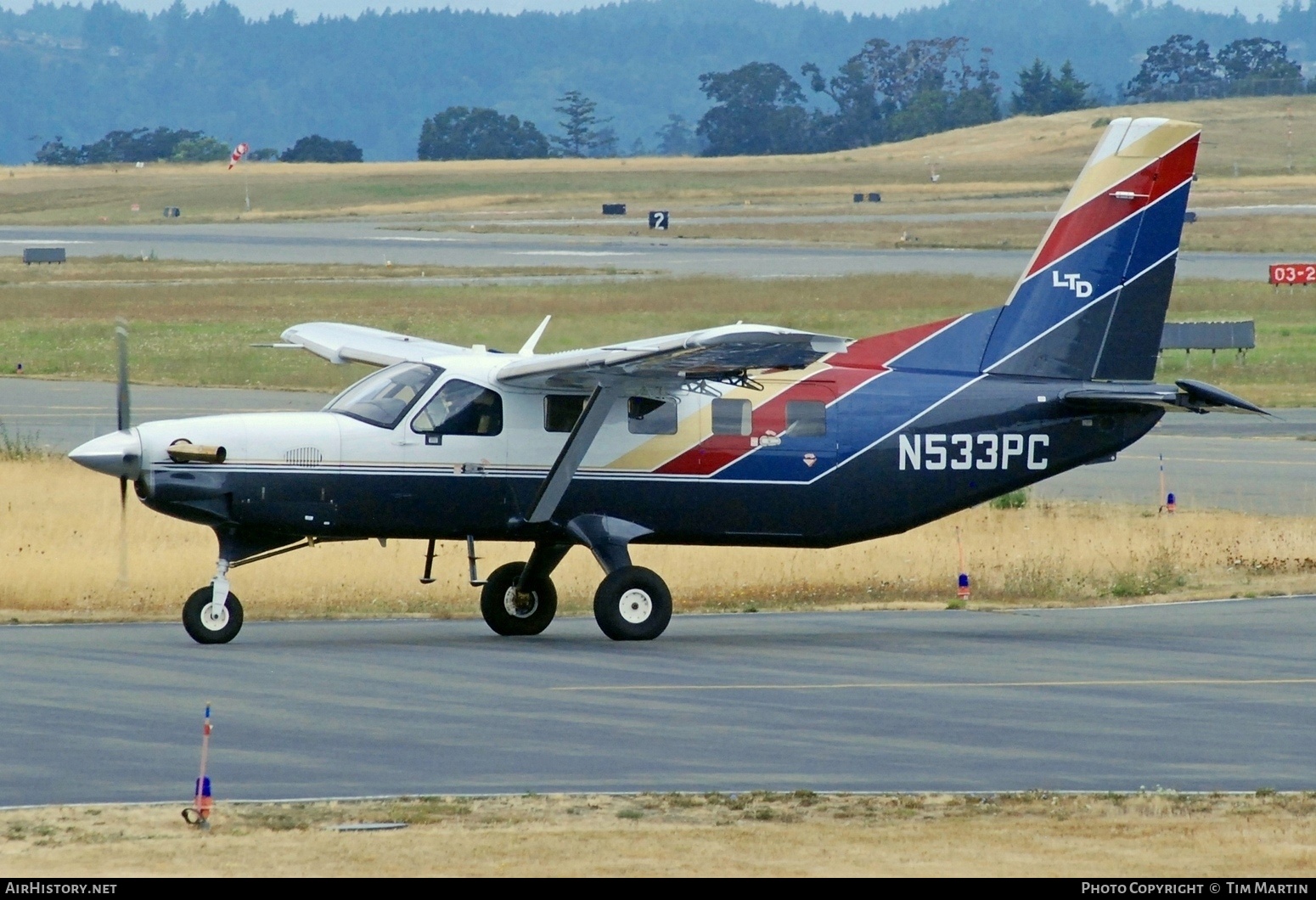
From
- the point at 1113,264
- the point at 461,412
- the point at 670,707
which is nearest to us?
the point at 670,707

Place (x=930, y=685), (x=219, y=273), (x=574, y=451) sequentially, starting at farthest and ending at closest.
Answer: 1. (x=219, y=273)
2. (x=574, y=451)
3. (x=930, y=685)

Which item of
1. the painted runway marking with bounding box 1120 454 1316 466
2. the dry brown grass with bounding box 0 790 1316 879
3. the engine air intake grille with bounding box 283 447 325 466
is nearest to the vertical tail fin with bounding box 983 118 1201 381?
the engine air intake grille with bounding box 283 447 325 466

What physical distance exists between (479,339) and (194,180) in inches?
4673

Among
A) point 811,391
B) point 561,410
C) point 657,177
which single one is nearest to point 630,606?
point 561,410

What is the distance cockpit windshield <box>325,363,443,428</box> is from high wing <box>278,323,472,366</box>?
1740 millimetres

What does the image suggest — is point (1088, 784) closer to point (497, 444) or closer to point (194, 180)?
Answer: point (497, 444)

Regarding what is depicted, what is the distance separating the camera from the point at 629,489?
62.5ft

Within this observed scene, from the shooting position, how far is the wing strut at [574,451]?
18703 mm

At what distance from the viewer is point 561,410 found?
19.1m

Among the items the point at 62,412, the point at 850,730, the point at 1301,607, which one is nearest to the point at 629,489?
the point at 850,730

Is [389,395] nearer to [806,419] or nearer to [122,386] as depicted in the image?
[122,386]

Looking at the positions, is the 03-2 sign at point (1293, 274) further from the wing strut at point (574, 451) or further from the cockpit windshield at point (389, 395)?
the cockpit windshield at point (389, 395)

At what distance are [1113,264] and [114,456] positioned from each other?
32.6 ft

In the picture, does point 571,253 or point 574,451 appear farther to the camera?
point 571,253
